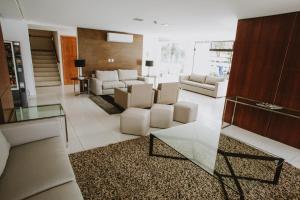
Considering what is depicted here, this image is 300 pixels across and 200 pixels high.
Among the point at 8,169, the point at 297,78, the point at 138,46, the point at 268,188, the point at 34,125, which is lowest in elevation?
the point at 268,188

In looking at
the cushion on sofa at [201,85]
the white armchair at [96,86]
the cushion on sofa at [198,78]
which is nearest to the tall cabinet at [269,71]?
the cushion on sofa at [201,85]

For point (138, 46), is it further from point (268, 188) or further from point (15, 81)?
point (268, 188)

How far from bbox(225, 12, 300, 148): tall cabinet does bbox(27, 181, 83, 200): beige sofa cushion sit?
3731 mm

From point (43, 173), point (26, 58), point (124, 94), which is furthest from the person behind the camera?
point (26, 58)

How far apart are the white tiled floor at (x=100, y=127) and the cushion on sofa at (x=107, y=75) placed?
3.02 feet

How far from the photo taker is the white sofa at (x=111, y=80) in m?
6.04

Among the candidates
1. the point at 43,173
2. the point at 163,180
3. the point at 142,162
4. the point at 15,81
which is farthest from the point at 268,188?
the point at 15,81

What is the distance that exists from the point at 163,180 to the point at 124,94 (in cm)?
270

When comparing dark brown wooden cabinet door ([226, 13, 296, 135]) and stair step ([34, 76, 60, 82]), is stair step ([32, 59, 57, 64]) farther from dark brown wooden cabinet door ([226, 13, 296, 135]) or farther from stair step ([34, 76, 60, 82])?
dark brown wooden cabinet door ([226, 13, 296, 135])

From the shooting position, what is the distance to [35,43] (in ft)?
29.7

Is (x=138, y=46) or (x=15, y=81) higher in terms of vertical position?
(x=138, y=46)

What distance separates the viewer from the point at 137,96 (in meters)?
4.42

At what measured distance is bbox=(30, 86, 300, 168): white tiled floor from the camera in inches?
118

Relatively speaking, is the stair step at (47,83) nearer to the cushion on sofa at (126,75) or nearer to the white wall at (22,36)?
the white wall at (22,36)
